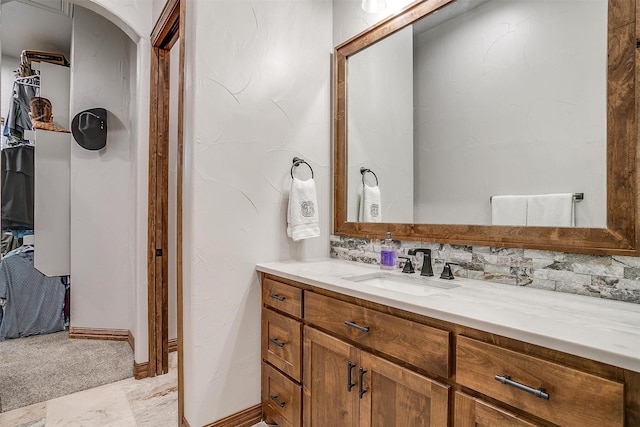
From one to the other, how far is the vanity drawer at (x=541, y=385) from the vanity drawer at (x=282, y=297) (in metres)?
0.77

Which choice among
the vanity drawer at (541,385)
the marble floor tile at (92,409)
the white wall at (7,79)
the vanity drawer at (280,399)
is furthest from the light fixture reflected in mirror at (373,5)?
the white wall at (7,79)

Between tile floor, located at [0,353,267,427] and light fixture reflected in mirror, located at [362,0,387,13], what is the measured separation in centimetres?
237

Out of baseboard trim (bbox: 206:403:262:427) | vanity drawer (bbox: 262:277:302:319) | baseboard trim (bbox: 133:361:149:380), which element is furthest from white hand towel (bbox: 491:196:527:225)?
baseboard trim (bbox: 133:361:149:380)

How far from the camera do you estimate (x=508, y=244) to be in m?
1.36

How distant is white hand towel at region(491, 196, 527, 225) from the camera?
1343 millimetres

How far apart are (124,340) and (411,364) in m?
2.80

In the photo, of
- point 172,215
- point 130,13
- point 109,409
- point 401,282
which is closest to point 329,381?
point 401,282

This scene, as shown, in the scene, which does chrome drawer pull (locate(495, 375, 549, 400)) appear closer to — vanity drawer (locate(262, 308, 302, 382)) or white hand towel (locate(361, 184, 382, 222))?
vanity drawer (locate(262, 308, 302, 382))

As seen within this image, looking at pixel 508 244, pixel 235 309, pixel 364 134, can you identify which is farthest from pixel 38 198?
pixel 508 244

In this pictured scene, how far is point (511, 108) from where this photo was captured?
140 centimetres

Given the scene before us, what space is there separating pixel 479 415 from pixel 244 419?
1.32 m

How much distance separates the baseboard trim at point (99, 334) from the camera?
2.95 meters

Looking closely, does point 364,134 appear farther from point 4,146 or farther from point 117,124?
A: point 4,146

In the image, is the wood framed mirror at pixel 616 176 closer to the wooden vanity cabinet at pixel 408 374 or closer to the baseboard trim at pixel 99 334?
the wooden vanity cabinet at pixel 408 374
